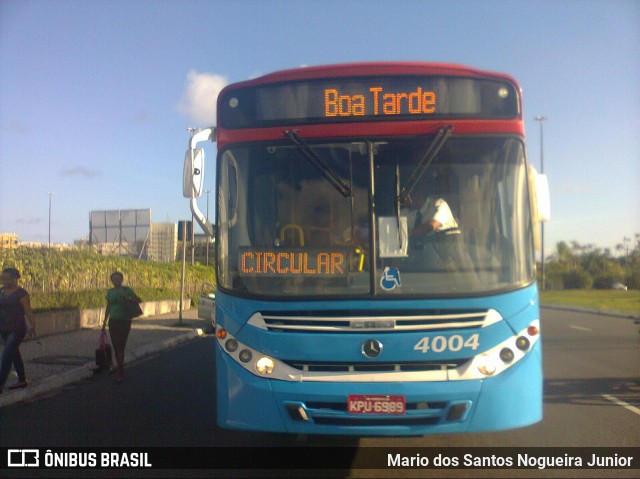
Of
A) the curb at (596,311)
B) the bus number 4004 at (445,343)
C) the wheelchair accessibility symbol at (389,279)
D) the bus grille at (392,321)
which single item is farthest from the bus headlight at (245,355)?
the curb at (596,311)

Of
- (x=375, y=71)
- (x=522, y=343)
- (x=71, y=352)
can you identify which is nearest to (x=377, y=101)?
(x=375, y=71)

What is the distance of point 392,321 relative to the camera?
489 cm

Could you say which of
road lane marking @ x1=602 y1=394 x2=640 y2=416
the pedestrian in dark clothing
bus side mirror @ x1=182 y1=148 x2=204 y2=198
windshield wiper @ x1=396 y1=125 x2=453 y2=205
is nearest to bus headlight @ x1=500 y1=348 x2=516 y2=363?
windshield wiper @ x1=396 y1=125 x2=453 y2=205

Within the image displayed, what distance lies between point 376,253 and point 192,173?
6.66 feet

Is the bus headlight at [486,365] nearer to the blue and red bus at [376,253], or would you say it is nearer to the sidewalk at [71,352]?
the blue and red bus at [376,253]

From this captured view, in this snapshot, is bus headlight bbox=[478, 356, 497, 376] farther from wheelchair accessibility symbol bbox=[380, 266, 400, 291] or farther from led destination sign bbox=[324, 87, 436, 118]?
led destination sign bbox=[324, 87, 436, 118]

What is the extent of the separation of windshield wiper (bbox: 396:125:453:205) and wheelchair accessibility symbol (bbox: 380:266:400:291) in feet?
1.87

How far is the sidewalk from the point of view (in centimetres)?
→ 979

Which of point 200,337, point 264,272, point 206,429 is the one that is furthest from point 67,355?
point 264,272

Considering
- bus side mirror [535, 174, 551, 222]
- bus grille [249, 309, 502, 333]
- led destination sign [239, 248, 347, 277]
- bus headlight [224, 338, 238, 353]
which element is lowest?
bus headlight [224, 338, 238, 353]

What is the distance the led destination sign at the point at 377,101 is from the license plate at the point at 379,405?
2317 millimetres

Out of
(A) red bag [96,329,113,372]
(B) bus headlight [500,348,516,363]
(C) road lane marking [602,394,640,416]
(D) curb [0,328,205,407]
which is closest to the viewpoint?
(B) bus headlight [500,348,516,363]

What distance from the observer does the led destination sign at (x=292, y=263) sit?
5074 millimetres

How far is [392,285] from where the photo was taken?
498 centimetres
